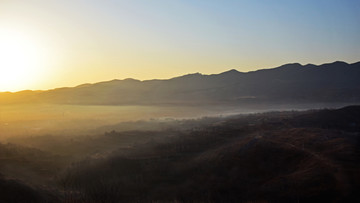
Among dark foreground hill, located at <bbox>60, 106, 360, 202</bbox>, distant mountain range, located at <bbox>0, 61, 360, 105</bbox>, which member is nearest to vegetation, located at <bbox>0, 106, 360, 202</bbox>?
dark foreground hill, located at <bbox>60, 106, 360, 202</bbox>

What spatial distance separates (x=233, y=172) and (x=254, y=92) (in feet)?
465

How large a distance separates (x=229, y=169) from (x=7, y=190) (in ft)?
52.0

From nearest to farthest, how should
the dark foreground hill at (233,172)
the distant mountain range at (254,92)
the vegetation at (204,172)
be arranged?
the dark foreground hill at (233,172) < the vegetation at (204,172) < the distant mountain range at (254,92)

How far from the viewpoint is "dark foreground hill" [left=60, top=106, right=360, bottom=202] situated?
54.6 ft

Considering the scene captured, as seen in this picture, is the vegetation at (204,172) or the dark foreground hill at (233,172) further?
the vegetation at (204,172)

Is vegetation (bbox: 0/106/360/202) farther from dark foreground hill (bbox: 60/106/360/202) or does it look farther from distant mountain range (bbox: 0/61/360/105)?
distant mountain range (bbox: 0/61/360/105)

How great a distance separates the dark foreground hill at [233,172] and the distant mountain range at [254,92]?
111 meters

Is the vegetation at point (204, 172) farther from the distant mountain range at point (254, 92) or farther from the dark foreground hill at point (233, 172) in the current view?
the distant mountain range at point (254, 92)

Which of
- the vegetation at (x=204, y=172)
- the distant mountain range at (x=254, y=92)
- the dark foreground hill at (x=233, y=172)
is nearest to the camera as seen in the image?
the dark foreground hill at (x=233, y=172)

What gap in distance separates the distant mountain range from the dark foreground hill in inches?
4360

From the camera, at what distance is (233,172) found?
2319 centimetres

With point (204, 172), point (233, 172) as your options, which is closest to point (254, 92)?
point (204, 172)

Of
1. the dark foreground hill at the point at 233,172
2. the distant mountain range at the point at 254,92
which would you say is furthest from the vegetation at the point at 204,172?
the distant mountain range at the point at 254,92

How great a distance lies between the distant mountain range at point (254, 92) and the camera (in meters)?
142
